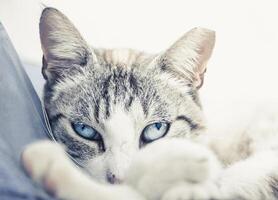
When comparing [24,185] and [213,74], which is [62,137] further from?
[213,74]

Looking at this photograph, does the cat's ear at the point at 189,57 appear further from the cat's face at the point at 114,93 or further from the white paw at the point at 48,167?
the white paw at the point at 48,167

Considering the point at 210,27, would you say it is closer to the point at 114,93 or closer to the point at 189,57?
the point at 189,57

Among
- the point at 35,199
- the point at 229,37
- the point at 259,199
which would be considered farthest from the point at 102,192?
the point at 229,37

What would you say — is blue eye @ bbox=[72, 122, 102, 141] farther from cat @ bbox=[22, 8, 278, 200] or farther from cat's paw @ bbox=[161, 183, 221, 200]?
cat's paw @ bbox=[161, 183, 221, 200]

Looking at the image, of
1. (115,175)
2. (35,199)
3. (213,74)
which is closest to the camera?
(35,199)

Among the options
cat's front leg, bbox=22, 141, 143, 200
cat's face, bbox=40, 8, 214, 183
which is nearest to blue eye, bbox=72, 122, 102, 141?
cat's face, bbox=40, 8, 214, 183

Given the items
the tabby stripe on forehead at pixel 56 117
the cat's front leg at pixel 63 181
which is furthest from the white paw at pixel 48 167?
the tabby stripe on forehead at pixel 56 117

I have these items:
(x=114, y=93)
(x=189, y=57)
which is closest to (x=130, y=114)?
(x=114, y=93)

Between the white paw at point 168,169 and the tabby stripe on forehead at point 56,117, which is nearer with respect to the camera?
the white paw at point 168,169
